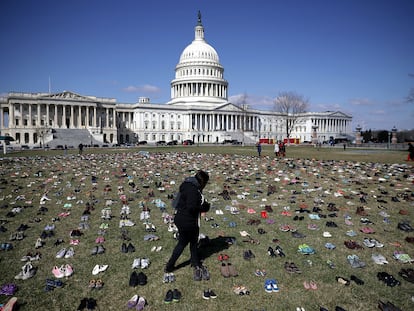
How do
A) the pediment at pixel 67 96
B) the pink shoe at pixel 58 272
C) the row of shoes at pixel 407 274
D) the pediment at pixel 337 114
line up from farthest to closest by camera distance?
the pediment at pixel 337 114, the pediment at pixel 67 96, the pink shoe at pixel 58 272, the row of shoes at pixel 407 274

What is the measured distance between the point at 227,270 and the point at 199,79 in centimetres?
12616

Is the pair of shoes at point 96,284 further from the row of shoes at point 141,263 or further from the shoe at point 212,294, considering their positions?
the shoe at point 212,294

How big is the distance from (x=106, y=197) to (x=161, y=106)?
354 feet

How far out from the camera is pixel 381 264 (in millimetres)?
6707

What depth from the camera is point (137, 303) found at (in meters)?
5.29

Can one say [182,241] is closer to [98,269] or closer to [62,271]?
[98,269]

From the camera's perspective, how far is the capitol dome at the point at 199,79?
12888 cm

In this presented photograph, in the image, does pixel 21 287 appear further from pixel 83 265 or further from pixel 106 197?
pixel 106 197

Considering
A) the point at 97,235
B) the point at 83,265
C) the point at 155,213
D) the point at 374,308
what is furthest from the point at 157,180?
the point at 374,308

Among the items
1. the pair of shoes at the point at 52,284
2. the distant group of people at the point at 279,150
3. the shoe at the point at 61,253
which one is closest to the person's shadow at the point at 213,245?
the pair of shoes at the point at 52,284

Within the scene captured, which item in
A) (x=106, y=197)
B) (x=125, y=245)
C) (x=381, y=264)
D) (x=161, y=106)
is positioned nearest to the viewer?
(x=381, y=264)

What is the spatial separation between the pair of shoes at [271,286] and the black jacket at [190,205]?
5.86ft

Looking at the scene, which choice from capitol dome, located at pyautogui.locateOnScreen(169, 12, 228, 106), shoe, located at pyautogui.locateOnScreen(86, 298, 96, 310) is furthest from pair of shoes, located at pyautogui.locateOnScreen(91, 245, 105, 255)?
capitol dome, located at pyautogui.locateOnScreen(169, 12, 228, 106)

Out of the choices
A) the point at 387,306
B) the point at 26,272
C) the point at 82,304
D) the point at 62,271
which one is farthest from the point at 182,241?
the point at 387,306
